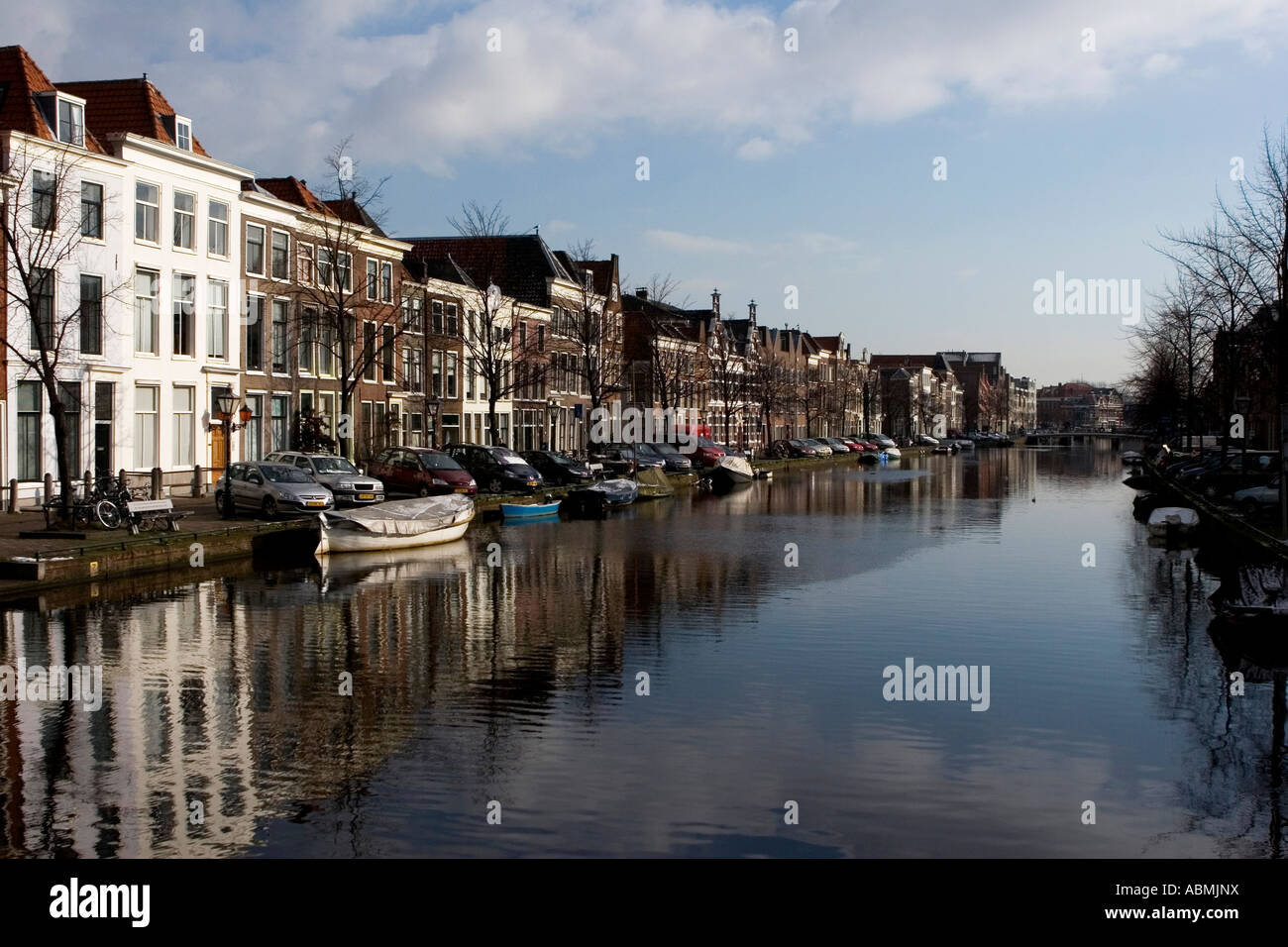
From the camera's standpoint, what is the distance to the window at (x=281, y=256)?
46531 millimetres

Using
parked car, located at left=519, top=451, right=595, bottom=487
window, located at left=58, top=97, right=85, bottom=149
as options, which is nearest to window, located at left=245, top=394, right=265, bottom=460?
parked car, located at left=519, top=451, right=595, bottom=487

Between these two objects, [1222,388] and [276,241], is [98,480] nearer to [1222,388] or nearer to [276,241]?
[276,241]

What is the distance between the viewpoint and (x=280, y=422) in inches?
1839

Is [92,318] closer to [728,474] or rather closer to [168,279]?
[168,279]

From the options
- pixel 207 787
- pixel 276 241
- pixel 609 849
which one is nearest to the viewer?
pixel 609 849

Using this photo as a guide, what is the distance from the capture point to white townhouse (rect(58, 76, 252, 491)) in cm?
3828

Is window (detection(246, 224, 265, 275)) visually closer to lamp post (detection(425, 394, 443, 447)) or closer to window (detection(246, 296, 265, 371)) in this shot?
window (detection(246, 296, 265, 371))

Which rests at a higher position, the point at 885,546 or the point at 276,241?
the point at 276,241

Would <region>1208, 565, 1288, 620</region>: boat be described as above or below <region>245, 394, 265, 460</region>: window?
below

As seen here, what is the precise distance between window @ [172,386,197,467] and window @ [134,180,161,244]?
5034 millimetres

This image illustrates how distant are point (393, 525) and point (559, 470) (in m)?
20.1

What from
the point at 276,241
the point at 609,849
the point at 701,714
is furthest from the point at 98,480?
the point at 609,849

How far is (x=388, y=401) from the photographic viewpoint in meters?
54.1

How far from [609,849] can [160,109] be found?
3764cm
